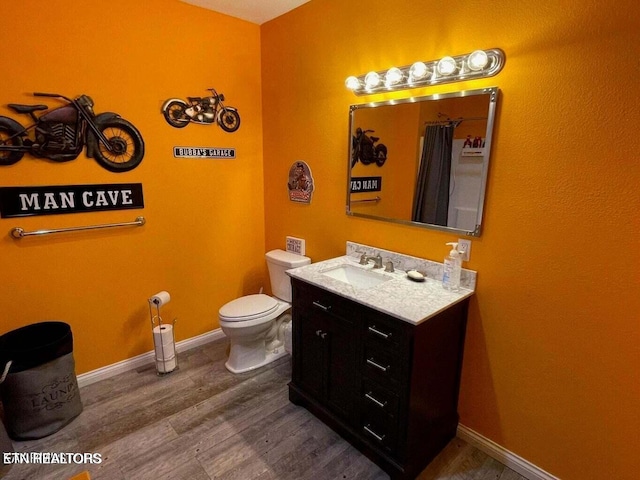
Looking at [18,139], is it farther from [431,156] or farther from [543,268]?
[543,268]

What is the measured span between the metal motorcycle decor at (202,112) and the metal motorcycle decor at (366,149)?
109 centimetres

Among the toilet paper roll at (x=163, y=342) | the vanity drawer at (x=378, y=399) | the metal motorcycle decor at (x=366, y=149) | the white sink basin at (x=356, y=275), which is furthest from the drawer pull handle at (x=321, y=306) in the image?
the toilet paper roll at (x=163, y=342)

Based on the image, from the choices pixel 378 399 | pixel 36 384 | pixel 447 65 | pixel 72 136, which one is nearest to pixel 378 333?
pixel 378 399

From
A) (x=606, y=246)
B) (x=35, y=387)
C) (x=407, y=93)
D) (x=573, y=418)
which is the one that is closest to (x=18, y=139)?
(x=35, y=387)

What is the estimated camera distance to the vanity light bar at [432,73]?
1578mm

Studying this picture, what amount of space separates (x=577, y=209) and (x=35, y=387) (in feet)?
9.04

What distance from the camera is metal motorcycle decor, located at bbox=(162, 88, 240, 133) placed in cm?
247

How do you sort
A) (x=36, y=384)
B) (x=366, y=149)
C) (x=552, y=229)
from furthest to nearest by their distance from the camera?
(x=366, y=149) < (x=36, y=384) < (x=552, y=229)

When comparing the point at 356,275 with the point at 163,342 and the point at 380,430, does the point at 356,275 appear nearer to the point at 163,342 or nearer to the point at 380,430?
the point at 380,430

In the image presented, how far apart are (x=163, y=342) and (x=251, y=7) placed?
2433mm

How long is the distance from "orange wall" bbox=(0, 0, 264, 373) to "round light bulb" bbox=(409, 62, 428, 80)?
1.53m

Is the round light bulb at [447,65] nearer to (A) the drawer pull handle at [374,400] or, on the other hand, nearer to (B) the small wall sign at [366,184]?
(B) the small wall sign at [366,184]

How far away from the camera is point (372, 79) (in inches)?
78.8

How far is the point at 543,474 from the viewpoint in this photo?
169 cm
